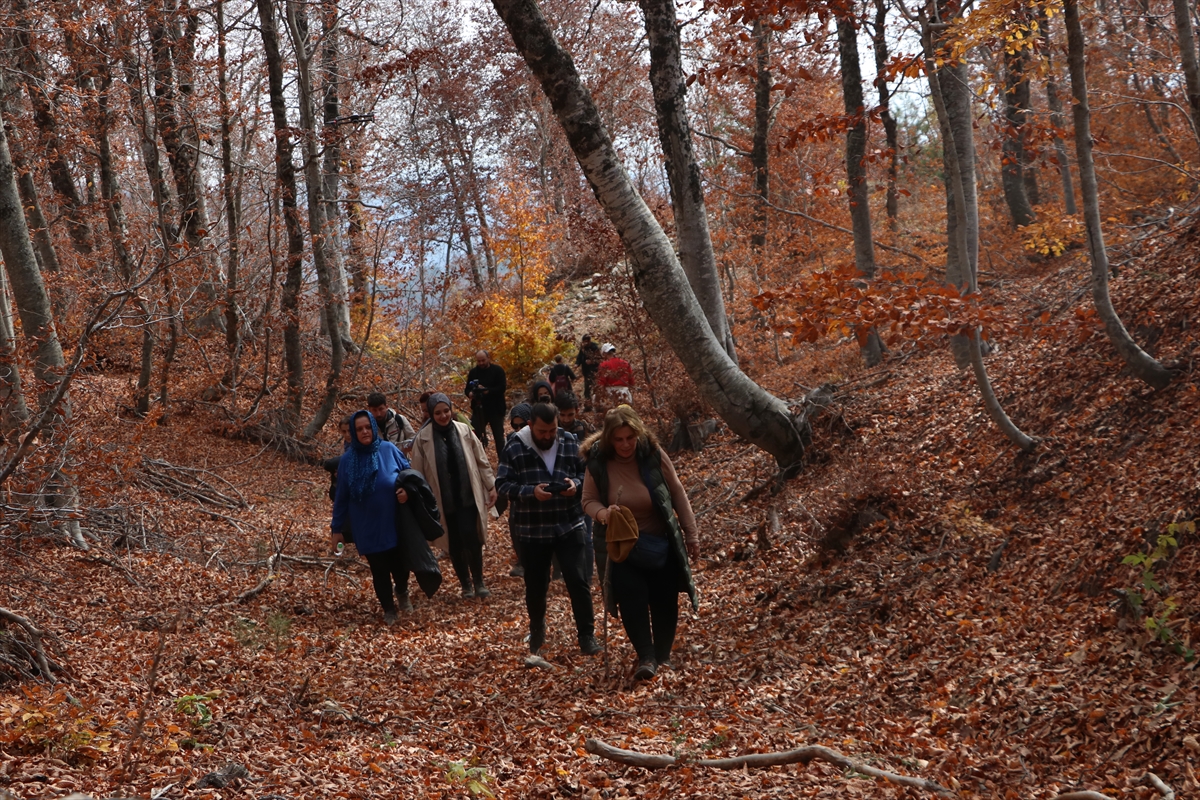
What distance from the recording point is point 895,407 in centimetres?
1002

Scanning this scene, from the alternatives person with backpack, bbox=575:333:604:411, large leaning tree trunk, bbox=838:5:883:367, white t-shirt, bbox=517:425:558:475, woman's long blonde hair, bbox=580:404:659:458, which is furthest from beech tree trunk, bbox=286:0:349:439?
woman's long blonde hair, bbox=580:404:659:458

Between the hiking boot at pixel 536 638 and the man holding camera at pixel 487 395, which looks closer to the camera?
the hiking boot at pixel 536 638

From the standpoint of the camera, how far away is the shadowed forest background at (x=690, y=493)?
4.49m

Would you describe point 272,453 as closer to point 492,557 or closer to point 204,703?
point 492,557

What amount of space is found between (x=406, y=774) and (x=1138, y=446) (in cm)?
536

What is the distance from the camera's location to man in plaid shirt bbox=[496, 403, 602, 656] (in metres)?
6.70

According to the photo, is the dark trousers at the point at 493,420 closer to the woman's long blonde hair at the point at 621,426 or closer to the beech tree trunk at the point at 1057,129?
the woman's long blonde hair at the point at 621,426

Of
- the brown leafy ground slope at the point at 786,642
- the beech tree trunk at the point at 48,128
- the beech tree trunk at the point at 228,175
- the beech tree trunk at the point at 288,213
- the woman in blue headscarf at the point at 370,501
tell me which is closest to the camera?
the brown leafy ground slope at the point at 786,642

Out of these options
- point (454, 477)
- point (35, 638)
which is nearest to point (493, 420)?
point (454, 477)

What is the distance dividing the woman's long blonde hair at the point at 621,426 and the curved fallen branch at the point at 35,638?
3.32 meters

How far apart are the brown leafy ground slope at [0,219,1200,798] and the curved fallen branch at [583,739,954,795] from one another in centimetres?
5

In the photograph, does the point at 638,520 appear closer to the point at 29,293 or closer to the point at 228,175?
the point at 29,293

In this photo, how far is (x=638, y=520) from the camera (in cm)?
598

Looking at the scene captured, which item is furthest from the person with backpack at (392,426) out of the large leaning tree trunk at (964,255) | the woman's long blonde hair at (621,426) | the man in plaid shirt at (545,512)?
the large leaning tree trunk at (964,255)
